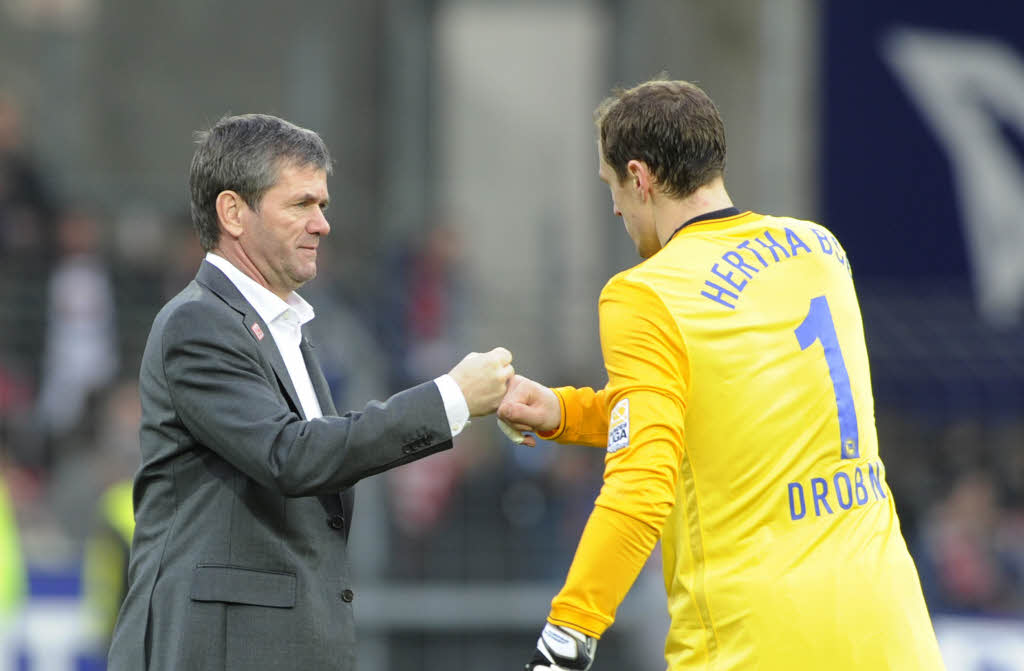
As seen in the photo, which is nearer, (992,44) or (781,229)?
(781,229)

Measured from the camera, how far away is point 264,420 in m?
3.30

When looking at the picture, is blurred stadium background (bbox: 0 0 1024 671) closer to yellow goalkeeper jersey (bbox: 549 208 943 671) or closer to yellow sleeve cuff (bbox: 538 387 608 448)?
yellow sleeve cuff (bbox: 538 387 608 448)

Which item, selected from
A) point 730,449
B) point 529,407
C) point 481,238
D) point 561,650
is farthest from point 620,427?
point 481,238

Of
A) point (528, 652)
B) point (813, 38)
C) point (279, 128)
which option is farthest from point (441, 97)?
point (279, 128)

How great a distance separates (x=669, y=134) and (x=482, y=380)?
2.13 ft

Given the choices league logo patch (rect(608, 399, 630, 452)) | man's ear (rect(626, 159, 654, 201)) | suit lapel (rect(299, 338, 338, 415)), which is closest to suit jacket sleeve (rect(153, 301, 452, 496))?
suit lapel (rect(299, 338, 338, 415))

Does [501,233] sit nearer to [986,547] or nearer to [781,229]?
[986,547]

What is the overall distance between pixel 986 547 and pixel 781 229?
19.8 feet

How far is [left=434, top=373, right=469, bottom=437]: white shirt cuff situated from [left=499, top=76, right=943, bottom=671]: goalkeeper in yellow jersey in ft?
1.01

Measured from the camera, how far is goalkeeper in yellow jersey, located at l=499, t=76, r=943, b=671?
325 centimetres

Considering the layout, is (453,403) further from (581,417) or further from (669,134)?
(669,134)

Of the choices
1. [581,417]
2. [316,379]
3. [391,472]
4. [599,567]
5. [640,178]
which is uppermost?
[640,178]

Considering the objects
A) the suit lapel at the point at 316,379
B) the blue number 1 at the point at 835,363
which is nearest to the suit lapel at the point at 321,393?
the suit lapel at the point at 316,379

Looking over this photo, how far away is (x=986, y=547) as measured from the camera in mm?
9008
